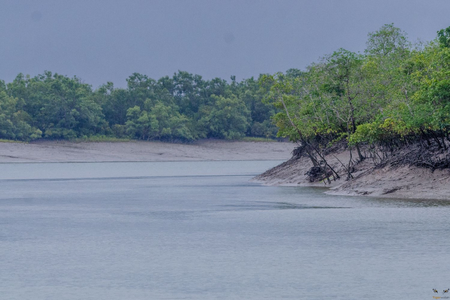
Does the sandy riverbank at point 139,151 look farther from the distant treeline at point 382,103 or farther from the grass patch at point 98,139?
the distant treeline at point 382,103

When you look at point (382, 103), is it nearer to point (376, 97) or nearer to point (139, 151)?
point (376, 97)

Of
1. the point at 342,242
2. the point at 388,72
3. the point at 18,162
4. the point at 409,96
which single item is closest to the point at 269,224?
the point at 342,242

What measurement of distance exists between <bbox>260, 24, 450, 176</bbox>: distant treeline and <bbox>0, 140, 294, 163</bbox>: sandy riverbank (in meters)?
59.4

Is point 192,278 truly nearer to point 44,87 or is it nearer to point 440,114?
point 440,114

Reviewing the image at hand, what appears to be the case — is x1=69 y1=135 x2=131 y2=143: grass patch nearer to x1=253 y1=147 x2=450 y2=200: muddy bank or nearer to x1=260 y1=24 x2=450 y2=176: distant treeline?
x1=260 y1=24 x2=450 y2=176: distant treeline

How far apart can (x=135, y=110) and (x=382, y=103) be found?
298 ft

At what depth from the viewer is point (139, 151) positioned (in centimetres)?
11475

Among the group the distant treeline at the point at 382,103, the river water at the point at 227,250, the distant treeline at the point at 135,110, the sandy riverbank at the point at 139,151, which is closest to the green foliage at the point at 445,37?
the distant treeline at the point at 382,103

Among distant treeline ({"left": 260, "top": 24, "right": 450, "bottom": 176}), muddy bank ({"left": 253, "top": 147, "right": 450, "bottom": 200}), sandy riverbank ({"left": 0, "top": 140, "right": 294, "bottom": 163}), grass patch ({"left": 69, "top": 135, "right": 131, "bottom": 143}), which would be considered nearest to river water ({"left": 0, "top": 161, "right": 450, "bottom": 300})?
muddy bank ({"left": 253, "top": 147, "right": 450, "bottom": 200})

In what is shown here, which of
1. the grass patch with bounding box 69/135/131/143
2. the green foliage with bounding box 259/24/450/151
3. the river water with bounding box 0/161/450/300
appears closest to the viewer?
the river water with bounding box 0/161/450/300

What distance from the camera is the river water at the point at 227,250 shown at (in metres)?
12.8

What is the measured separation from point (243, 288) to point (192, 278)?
52.1 inches

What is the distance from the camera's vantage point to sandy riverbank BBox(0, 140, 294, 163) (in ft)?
337

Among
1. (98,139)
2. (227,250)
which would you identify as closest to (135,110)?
(98,139)
